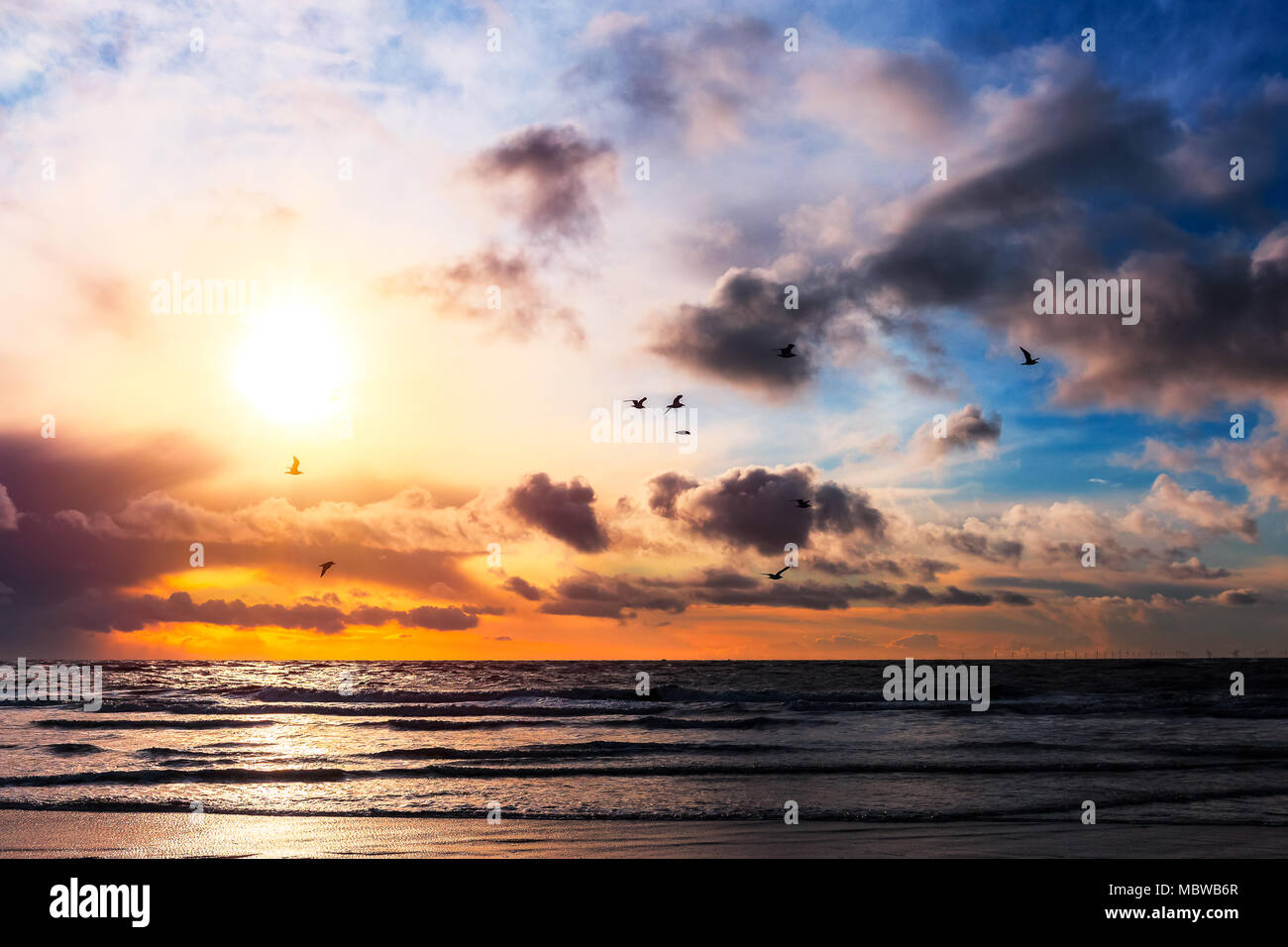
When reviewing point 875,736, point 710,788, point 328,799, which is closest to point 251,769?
point 328,799

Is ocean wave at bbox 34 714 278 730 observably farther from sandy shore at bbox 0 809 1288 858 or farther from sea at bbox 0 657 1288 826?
sandy shore at bbox 0 809 1288 858

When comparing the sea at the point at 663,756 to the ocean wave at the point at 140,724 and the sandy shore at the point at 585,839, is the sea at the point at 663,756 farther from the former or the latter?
the sandy shore at the point at 585,839

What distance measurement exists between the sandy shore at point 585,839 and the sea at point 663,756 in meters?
0.97

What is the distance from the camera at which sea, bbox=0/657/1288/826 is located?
17.3 m

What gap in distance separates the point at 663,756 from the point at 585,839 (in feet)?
38.6

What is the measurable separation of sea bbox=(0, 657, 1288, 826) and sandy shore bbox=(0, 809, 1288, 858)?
0.97m

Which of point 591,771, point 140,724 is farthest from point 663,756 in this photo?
point 140,724

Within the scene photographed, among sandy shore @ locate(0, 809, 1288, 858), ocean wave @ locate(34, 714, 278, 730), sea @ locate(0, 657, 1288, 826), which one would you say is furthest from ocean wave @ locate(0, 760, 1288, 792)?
ocean wave @ locate(34, 714, 278, 730)

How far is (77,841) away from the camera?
1406 centimetres

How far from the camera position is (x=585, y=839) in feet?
46.3

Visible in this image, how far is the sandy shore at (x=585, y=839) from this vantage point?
13.0 m

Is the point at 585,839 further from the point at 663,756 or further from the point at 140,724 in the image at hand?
the point at 140,724
